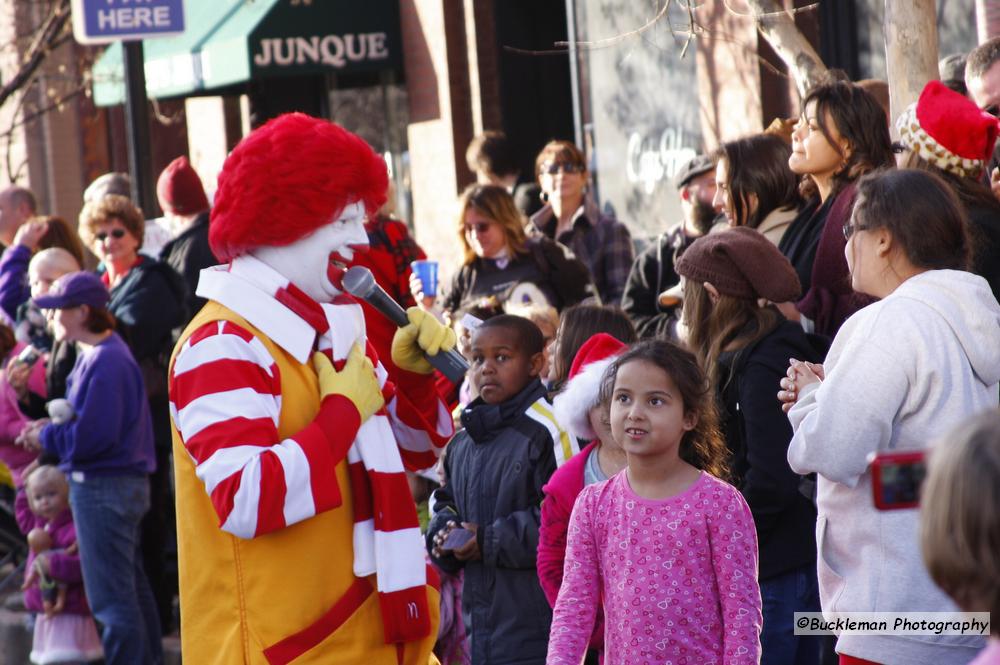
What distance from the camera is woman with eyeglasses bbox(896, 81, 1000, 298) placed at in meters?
4.75

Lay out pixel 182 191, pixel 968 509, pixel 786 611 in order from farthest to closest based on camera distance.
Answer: pixel 182 191, pixel 786 611, pixel 968 509

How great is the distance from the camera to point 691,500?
12.8 feet

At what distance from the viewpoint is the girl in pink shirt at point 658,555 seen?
3.82 meters

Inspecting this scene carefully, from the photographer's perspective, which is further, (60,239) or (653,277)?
(60,239)

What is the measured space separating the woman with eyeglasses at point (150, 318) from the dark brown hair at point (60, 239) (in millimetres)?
619

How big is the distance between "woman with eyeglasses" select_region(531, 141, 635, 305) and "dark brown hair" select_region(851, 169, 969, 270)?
4.21 meters

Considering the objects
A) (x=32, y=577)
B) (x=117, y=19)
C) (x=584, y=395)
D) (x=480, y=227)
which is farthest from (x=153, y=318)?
(x=584, y=395)

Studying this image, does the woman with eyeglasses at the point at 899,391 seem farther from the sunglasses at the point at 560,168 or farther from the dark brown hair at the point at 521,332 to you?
the sunglasses at the point at 560,168

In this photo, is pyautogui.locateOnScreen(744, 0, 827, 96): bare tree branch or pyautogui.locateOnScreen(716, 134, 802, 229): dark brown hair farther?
pyautogui.locateOnScreen(744, 0, 827, 96): bare tree branch

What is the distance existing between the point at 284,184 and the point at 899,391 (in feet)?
5.26

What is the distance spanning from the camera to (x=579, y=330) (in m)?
5.52

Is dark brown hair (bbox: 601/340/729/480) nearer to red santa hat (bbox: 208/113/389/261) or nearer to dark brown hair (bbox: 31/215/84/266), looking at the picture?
red santa hat (bbox: 208/113/389/261)

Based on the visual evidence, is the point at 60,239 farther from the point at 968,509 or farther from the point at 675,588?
the point at 968,509

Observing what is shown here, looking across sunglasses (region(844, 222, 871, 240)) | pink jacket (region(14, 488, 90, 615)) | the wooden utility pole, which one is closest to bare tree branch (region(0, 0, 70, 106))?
pink jacket (region(14, 488, 90, 615))
